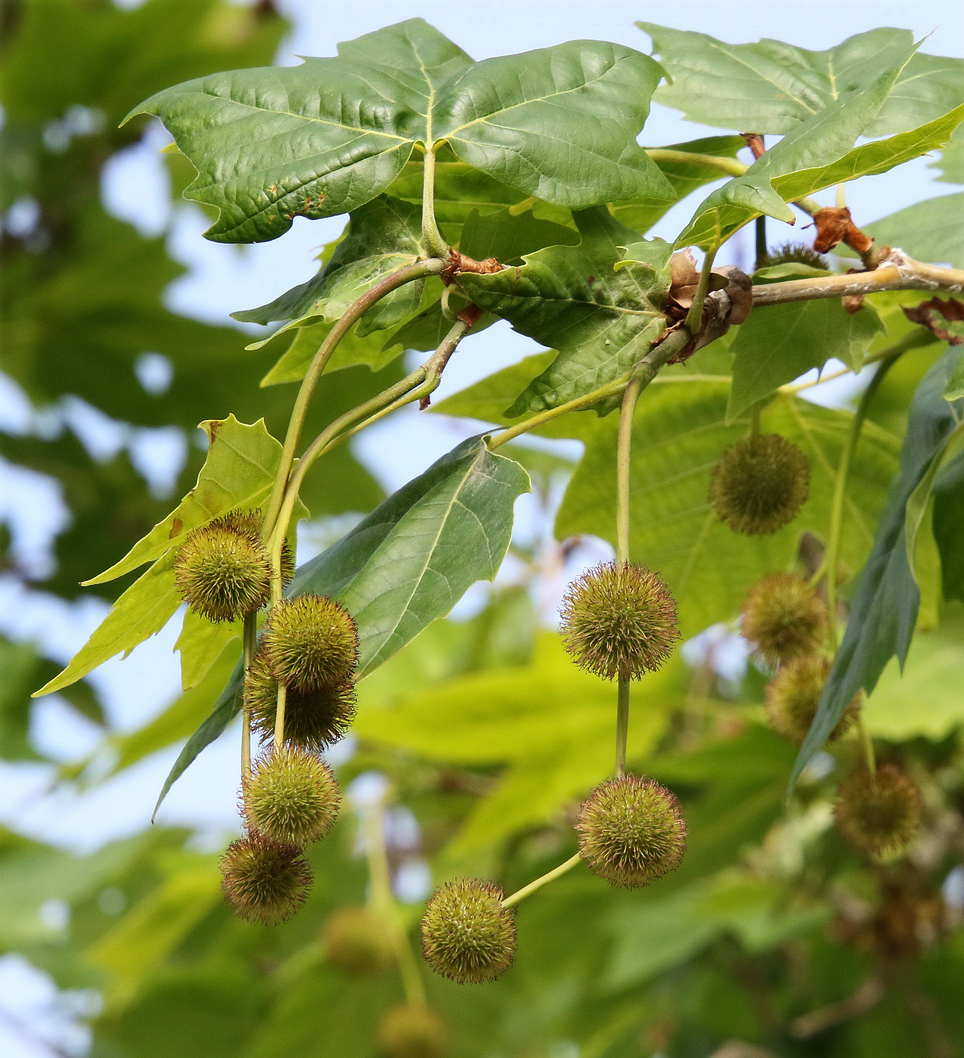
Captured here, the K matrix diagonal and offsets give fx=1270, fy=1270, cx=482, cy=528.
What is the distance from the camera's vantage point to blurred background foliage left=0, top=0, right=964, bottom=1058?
11.1 feet

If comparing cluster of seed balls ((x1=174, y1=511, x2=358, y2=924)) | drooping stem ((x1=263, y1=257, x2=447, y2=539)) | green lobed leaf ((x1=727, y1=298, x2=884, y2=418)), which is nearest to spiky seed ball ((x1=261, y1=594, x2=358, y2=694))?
cluster of seed balls ((x1=174, y1=511, x2=358, y2=924))

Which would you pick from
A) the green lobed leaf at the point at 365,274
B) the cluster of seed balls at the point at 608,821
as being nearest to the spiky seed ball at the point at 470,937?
the cluster of seed balls at the point at 608,821

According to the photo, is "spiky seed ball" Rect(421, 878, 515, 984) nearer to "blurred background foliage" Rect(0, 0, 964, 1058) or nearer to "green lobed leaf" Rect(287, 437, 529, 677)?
"green lobed leaf" Rect(287, 437, 529, 677)

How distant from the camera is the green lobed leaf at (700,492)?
85.2 inches

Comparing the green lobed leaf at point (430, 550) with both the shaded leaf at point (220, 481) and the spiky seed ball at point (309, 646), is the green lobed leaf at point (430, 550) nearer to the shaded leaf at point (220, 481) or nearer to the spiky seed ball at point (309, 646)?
the spiky seed ball at point (309, 646)

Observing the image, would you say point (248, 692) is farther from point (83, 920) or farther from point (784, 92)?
point (83, 920)

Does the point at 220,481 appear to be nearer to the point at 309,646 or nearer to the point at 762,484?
the point at 309,646

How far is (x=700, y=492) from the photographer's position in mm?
2186

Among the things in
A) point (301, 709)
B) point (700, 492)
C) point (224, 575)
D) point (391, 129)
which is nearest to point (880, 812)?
point (700, 492)

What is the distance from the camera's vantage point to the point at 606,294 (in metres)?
1.50

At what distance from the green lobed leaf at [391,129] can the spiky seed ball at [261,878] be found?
0.72 meters

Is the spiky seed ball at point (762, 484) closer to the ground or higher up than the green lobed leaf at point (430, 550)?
closer to the ground

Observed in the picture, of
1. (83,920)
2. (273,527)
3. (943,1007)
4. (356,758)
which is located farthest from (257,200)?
(83,920)

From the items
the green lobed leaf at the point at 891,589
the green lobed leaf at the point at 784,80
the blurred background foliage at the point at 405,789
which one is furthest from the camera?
the blurred background foliage at the point at 405,789
